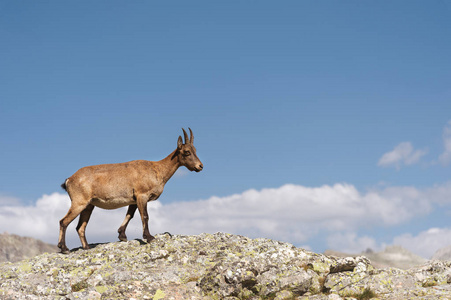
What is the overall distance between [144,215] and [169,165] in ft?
8.30

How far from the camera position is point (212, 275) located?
1462 cm

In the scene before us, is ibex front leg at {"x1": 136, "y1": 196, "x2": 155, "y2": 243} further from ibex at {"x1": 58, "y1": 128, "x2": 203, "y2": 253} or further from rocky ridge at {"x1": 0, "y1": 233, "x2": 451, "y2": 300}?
rocky ridge at {"x1": 0, "y1": 233, "x2": 451, "y2": 300}

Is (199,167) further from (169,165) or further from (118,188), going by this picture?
(118,188)

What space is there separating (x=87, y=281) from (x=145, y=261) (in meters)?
2.05

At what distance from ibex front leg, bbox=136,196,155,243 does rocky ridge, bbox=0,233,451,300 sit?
1.37 feet

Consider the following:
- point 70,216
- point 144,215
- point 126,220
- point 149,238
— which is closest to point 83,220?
point 70,216

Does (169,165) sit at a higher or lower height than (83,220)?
higher

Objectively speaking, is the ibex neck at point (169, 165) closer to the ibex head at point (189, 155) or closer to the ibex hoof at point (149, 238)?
the ibex head at point (189, 155)

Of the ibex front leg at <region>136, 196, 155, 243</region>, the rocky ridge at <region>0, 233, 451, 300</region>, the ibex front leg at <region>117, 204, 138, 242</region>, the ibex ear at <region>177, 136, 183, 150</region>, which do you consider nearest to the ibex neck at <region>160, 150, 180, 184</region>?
the ibex ear at <region>177, 136, 183, 150</region>

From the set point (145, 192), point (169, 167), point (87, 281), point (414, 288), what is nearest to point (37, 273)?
point (87, 281)

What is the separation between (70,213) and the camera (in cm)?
1830

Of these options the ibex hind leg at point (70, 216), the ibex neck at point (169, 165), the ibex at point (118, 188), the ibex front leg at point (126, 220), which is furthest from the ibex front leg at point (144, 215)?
the ibex hind leg at point (70, 216)

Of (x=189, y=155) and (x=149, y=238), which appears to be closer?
(x=149, y=238)

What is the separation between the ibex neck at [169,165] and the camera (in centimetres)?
1952
